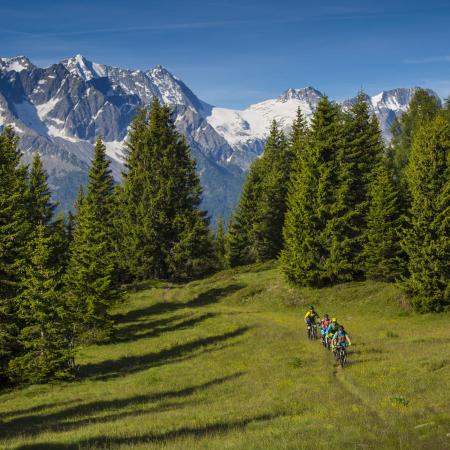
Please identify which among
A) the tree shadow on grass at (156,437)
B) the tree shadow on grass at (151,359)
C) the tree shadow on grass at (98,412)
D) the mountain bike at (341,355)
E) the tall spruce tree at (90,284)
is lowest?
the tree shadow on grass at (151,359)

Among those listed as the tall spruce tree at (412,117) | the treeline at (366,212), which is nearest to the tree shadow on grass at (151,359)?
the treeline at (366,212)

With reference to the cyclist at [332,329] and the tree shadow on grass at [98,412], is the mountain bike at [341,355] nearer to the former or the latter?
the cyclist at [332,329]

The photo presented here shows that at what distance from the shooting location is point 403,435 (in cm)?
1307

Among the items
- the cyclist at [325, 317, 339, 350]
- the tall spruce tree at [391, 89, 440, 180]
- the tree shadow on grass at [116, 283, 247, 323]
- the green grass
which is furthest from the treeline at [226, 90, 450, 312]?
the tall spruce tree at [391, 89, 440, 180]

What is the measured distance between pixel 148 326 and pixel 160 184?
76.3ft

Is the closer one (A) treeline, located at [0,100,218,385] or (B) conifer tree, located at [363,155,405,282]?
(A) treeline, located at [0,100,218,385]

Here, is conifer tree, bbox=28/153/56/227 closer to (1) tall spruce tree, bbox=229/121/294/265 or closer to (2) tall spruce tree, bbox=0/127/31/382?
(2) tall spruce tree, bbox=0/127/31/382

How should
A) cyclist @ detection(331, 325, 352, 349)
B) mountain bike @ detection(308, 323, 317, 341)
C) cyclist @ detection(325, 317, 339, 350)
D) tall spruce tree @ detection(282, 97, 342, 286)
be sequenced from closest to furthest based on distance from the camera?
cyclist @ detection(331, 325, 352, 349), cyclist @ detection(325, 317, 339, 350), mountain bike @ detection(308, 323, 317, 341), tall spruce tree @ detection(282, 97, 342, 286)

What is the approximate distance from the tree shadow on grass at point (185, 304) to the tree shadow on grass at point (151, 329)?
10.1 feet

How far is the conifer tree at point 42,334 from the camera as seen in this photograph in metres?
29.3

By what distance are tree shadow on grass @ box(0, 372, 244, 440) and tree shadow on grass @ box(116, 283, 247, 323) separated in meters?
21.6

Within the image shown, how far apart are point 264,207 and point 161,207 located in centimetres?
1428

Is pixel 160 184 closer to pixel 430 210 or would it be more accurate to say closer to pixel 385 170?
pixel 385 170

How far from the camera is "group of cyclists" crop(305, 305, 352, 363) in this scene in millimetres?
25688
